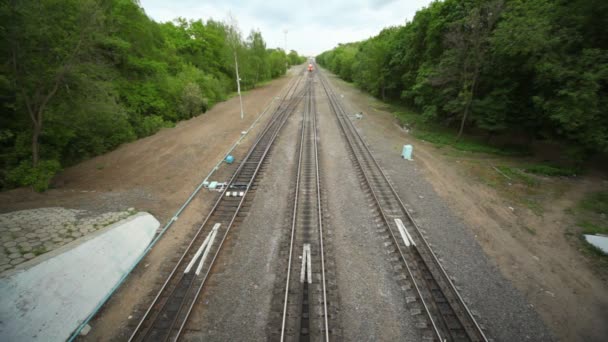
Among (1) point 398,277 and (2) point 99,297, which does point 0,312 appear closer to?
(2) point 99,297

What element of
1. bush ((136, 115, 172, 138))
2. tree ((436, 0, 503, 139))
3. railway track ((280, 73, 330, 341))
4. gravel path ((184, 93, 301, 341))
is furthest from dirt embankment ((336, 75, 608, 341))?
bush ((136, 115, 172, 138))

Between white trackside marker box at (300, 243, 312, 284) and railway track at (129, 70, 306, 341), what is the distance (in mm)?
2885

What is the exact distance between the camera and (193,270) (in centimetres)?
662

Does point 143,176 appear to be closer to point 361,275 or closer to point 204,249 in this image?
point 204,249

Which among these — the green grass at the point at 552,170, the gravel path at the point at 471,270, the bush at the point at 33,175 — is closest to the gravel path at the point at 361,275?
the gravel path at the point at 471,270

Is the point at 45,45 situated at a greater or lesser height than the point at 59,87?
greater

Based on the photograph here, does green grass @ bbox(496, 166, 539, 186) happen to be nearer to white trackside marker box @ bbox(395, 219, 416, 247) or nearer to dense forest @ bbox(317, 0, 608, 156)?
dense forest @ bbox(317, 0, 608, 156)

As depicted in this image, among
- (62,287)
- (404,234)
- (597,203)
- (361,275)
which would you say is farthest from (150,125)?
(597,203)

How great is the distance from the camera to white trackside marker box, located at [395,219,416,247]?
7.66 metres

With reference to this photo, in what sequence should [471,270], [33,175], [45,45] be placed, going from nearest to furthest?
[471,270], [45,45], [33,175]

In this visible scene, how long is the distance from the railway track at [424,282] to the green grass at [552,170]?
401 inches

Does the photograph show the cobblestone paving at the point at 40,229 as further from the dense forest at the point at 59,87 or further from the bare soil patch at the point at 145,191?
the dense forest at the point at 59,87

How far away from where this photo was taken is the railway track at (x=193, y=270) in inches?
203

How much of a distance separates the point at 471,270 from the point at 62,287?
11.3m
